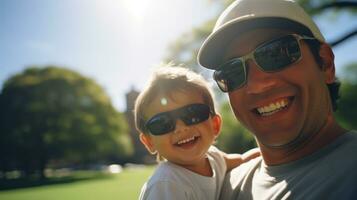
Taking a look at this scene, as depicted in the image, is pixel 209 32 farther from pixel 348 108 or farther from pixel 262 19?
pixel 262 19

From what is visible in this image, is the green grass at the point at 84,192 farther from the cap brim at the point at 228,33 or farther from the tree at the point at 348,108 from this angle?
the cap brim at the point at 228,33

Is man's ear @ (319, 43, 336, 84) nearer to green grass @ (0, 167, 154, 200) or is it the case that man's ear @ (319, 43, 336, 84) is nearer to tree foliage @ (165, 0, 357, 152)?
tree foliage @ (165, 0, 357, 152)

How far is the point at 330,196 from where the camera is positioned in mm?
1535

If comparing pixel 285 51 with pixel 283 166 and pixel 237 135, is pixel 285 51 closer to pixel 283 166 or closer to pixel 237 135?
pixel 283 166

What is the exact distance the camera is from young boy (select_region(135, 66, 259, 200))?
8.82 ft

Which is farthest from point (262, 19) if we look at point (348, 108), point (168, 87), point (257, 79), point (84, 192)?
point (84, 192)

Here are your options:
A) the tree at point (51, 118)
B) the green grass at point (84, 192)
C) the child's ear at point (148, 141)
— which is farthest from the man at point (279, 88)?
the tree at point (51, 118)

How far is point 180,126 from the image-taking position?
2.74 metres

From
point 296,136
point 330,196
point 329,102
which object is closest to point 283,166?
point 296,136

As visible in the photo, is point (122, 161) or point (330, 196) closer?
point (330, 196)

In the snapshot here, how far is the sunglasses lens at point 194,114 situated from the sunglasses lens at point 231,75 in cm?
50

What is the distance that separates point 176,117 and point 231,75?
736mm

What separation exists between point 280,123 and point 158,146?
1130mm

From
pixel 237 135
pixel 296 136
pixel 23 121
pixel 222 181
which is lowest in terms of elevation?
pixel 237 135
